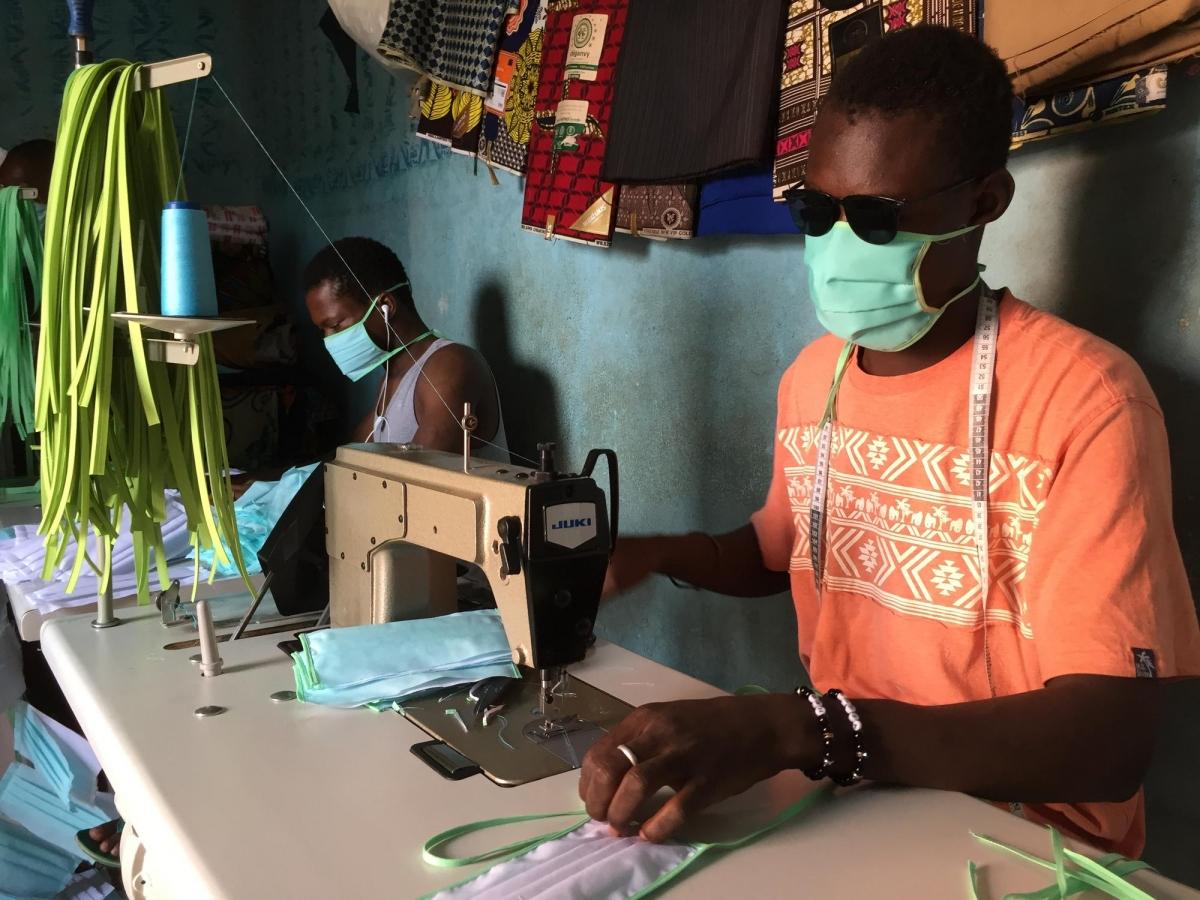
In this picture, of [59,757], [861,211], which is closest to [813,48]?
[861,211]

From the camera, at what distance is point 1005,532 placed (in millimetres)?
1103

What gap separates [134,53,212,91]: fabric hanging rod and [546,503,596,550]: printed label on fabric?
0.76 m

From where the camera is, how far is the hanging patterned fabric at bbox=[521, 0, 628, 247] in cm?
197

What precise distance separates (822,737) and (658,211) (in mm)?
1263

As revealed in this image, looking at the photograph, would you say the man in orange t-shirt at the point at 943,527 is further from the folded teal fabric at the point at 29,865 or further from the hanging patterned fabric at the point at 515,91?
→ the folded teal fabric at the point at 29,865

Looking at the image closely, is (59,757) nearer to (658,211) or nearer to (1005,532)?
(658,211)

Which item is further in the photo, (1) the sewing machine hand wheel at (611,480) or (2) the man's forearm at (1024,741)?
(1) the sewing machine hand wheel at (611,480)

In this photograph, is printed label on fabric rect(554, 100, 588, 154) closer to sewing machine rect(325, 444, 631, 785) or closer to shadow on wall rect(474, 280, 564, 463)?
shadow on wall rect(474, 280, 564, 463)

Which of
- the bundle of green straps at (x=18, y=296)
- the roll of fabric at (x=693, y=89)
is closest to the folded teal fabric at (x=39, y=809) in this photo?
the bundle of green straps at (x=18, y=296)

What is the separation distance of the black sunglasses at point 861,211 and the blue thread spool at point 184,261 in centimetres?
78

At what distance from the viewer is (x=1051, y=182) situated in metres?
1.35

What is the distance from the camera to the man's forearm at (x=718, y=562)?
1392 millimetres

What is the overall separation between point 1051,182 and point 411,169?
2165mm

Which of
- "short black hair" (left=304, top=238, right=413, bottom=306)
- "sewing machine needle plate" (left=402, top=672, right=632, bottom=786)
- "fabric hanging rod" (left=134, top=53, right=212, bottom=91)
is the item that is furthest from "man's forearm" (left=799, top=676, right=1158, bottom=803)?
"short black hair" (left=304, top=238, right=413, bottom=306)
